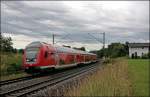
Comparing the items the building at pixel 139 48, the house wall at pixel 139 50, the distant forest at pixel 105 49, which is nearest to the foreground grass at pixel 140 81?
the distant forest at pixel 105 49

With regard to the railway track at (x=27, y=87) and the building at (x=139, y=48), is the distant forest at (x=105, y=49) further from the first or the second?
the railway track at (x=27, y=87)

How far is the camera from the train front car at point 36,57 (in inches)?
1190

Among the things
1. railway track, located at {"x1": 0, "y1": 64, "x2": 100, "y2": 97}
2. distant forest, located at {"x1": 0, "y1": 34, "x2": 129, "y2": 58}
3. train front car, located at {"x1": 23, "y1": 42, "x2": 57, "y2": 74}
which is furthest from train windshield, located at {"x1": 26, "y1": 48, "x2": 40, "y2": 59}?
distant forest, located at {"x1": 0, "y1": 34, "x2": 129, "y2": 58}

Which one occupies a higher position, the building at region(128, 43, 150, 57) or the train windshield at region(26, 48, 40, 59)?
the building at region(128, 43, 150, 57)

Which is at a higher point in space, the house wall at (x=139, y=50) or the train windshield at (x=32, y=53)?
the house wall at (x=139, y=50)

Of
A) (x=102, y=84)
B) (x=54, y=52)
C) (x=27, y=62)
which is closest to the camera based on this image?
(x=102, y=84)

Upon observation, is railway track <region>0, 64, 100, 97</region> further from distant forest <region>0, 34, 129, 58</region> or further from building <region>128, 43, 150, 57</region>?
building <region>128, 43, 150, 57</region>

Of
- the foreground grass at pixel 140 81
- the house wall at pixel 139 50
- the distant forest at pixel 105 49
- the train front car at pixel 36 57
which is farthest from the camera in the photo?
the house wall at pixel 139 50

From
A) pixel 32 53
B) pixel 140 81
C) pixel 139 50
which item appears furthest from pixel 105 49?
pixel 140 81

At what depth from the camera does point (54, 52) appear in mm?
34406

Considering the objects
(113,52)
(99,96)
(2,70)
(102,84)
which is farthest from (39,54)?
(113,52)

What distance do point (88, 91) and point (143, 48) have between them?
112 m

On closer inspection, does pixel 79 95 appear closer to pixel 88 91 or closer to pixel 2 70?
pixel 88 91

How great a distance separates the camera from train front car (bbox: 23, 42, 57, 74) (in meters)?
30.2
